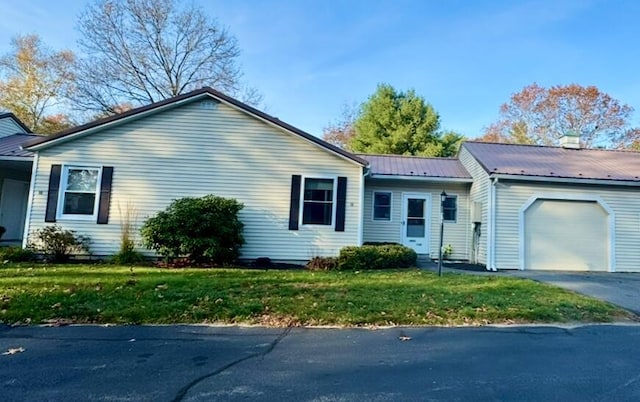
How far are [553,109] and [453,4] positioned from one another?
65.5 feet

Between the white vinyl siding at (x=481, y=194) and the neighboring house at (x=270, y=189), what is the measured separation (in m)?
0.09

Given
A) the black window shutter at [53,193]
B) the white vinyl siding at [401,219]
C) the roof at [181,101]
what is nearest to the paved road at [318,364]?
the black window shutter at [53,193]

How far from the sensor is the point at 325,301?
610 cm

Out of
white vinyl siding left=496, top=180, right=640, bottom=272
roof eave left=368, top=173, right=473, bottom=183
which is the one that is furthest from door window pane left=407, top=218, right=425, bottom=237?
white vinyl siding left=496, top=180, right=640, bottom=272

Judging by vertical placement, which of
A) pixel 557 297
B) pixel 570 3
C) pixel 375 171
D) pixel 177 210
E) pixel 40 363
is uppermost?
pixel 570 3

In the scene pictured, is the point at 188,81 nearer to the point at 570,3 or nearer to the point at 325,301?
the point at 570,3

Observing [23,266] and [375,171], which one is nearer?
[23,266]

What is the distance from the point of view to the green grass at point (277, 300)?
5.28 meters

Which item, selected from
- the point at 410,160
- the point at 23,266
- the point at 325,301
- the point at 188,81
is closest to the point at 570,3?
the point at 410,160


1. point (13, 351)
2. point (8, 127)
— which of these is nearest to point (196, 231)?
point (13, 351)

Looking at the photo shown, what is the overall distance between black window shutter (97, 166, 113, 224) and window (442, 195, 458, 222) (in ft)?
34.3

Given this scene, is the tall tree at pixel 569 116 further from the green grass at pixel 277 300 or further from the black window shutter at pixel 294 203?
the green grass at pixel 277 300

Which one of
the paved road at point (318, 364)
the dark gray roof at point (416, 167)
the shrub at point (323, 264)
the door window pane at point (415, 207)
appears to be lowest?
the paved road at point (318, 364)

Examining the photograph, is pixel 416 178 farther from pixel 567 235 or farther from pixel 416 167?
pixel 567 235
